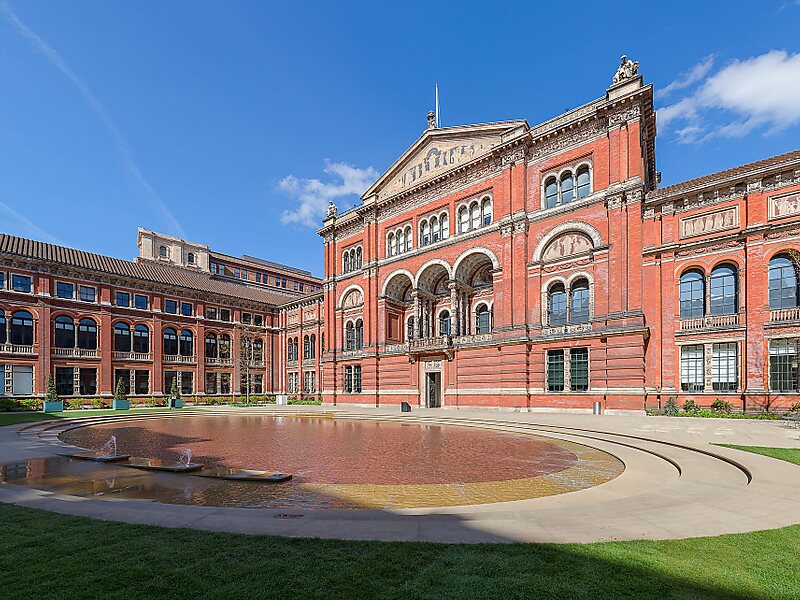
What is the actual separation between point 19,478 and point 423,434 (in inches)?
559

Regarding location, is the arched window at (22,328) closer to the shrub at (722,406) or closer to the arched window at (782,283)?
the shrub at (722,406)

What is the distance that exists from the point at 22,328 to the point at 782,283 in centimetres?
6330

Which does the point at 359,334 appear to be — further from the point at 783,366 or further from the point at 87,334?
the point at 783,366

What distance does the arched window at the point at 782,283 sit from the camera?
25453 millimetres

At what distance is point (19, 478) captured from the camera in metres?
10.5

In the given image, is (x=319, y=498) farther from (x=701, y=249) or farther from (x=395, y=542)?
(x=701, y=249)

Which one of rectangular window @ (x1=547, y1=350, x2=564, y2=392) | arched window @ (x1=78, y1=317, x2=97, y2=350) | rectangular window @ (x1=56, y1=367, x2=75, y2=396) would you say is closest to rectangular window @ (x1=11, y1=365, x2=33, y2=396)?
rectangular window @ (x1=56, y1=367, x2=75, y2=396)

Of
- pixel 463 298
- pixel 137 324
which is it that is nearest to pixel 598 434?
pixel 463 298

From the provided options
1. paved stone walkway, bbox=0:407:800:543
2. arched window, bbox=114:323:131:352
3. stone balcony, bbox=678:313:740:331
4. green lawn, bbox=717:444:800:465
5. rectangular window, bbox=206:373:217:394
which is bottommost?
rectangular window, bbox=206:373:217:394

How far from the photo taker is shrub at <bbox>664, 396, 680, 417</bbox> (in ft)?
87.2

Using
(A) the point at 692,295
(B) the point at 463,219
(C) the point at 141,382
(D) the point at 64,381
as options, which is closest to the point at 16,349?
(D) the point at 64,381

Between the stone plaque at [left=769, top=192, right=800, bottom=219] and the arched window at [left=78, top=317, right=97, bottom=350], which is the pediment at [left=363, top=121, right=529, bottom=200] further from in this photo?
the arched window at [left=78, top=317, right=97, bottom=350]

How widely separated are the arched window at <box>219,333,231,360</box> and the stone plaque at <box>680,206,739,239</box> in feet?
170

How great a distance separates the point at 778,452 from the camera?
12422mm
